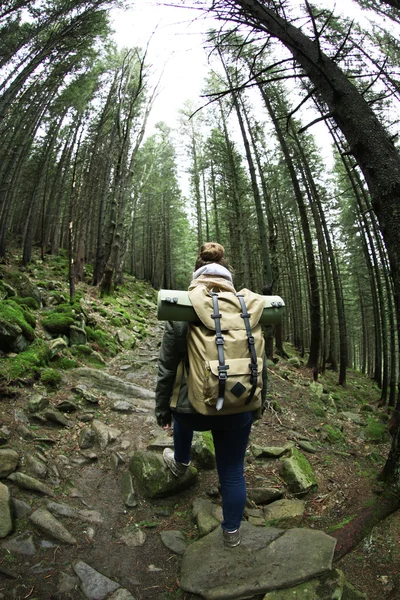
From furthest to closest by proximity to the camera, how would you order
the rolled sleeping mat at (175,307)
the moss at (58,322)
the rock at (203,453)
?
the moss at (58,322)
the rock at (203,453)
the rolled sleeping mat at (175,307)

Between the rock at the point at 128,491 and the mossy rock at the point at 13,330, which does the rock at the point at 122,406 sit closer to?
the rock at the point at 128,491

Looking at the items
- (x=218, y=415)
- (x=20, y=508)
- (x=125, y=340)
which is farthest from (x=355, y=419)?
(x=20, y=508)

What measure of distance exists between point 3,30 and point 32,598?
1489 cm

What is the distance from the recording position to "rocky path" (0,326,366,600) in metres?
1.88

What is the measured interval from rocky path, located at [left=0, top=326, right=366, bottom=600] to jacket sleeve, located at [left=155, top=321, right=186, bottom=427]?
1003mm

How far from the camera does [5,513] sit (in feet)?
7.20

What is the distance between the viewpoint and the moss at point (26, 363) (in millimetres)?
4039

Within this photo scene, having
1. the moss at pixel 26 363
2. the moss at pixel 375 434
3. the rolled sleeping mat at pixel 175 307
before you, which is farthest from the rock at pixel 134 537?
the moss at pixel 375 434

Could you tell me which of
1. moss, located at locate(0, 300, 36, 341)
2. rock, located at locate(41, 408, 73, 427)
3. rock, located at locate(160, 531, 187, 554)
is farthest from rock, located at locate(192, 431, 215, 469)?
moss, located at locate(0, 300, 36, 341)

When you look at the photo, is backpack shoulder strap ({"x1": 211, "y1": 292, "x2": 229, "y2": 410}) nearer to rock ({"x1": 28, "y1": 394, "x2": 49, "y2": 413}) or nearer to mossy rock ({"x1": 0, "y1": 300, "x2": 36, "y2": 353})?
rock ({"x1": 28, "y1": 394, "x2": 49, "y2": 413})

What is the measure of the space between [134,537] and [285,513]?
1.32m

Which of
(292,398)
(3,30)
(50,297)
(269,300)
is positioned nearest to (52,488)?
(269,300)

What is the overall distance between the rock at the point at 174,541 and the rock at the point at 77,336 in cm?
454

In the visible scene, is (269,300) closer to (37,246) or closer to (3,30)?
(3,30)
